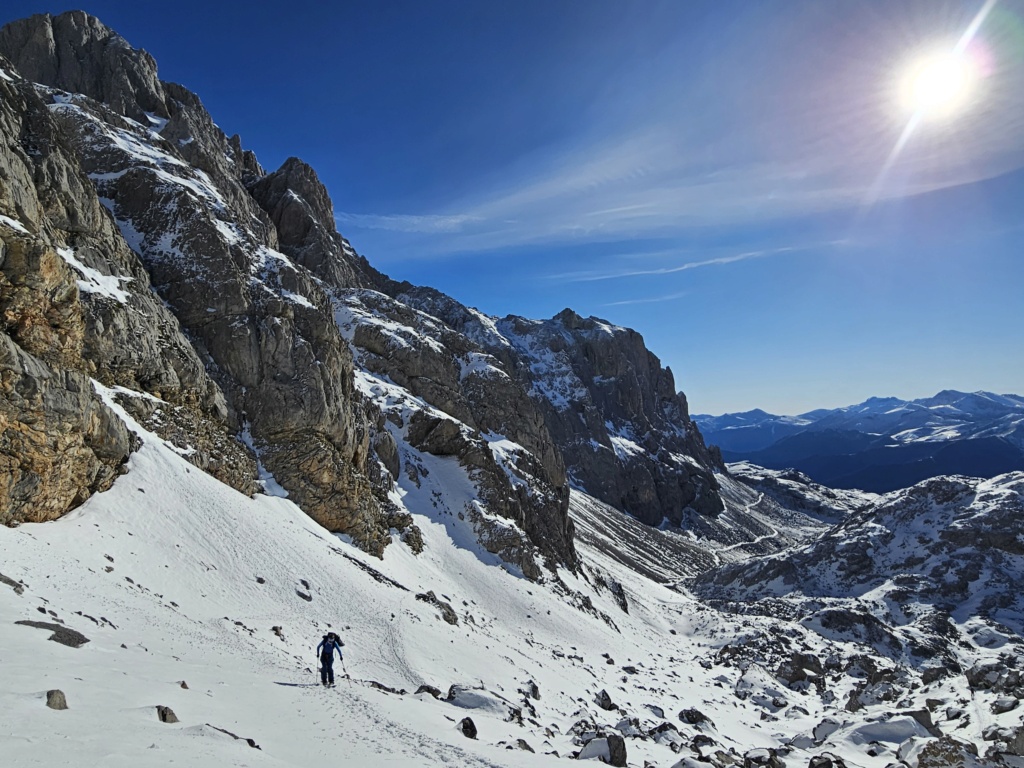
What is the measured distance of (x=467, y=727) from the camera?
19.5 metres

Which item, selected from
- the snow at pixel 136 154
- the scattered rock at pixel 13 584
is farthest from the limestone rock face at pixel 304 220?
the scattered rock at pixel 13 584

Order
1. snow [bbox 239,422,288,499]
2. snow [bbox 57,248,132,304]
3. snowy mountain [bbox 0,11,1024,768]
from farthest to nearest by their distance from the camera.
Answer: snow [bbox 239,422,288,499] → snow [bbox 57,248,132,304] → snowy mountain [bbox 0,11,1024,768]

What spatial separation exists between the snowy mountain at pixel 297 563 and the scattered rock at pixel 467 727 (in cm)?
13

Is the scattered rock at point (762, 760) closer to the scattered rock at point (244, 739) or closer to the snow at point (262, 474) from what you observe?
the scattered rock at point (244, 739)

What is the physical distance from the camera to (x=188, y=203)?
55250 millimetres

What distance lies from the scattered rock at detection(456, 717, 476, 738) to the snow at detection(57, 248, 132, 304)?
35525 millimetres

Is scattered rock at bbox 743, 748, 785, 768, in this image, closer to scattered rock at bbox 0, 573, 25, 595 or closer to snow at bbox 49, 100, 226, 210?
scattered rock at bbox 0, 573, 25, 595

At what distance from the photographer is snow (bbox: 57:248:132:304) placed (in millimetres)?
38625

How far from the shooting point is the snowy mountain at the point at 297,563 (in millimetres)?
16766

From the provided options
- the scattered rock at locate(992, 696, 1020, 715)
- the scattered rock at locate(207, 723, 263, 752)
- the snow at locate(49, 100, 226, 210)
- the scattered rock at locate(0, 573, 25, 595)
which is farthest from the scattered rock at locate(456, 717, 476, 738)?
the snow at locate(49, 100, 226, 210)

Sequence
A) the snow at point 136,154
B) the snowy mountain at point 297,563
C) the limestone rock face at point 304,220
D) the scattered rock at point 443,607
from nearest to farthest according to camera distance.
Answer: the snowy mountain at point 297,563
the scattered rock at point 443,607
the snow at point 136,154
the limestone rock face at point 304,220

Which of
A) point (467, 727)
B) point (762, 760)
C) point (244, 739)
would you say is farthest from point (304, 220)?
point (244, 739)

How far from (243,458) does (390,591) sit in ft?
49.3

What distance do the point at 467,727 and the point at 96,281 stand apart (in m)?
38.0
